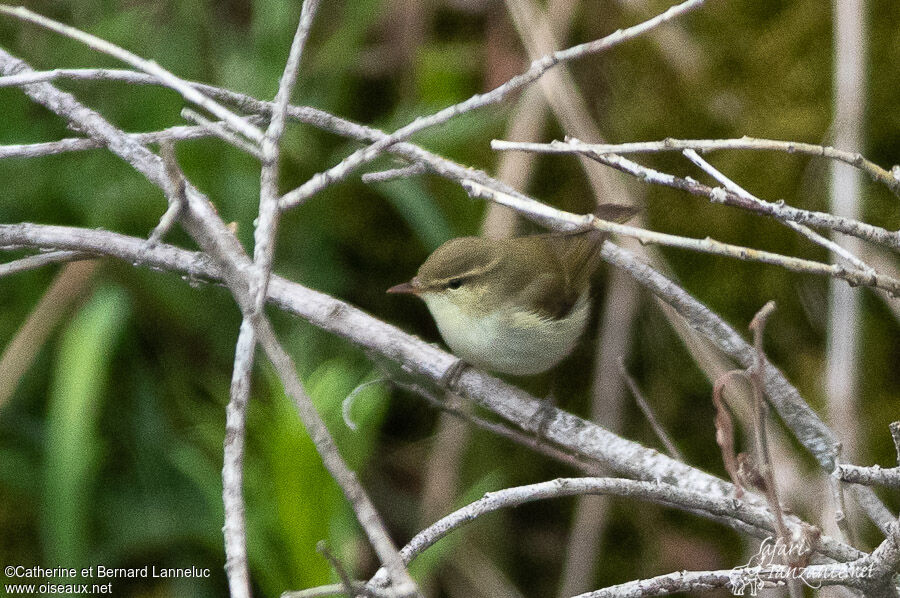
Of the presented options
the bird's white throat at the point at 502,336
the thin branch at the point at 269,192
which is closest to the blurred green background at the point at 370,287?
the bird's white throat at the point at 502,336

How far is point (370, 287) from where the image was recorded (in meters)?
3.23

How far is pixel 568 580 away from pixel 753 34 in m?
1.81

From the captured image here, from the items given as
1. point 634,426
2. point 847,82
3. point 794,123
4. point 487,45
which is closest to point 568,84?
point 487,45

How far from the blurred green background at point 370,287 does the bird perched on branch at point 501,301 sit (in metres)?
0.28

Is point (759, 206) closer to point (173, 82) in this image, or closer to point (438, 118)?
point (438, 118)

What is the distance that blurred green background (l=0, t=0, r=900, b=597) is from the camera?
8.21 ft

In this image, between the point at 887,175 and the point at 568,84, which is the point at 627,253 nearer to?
the point at 887,175

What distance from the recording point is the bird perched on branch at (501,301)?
2236 mm

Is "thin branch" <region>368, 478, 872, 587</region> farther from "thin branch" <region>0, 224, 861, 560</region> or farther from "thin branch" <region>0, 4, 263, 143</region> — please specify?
"thin branch" <region>0, 4, 263, 143</region>

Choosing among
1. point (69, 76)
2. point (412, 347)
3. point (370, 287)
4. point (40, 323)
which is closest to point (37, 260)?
point (69, 76)

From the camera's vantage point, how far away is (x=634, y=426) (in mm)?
3025

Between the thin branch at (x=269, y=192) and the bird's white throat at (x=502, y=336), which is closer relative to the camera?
the thin branch at (x=269, y=192)

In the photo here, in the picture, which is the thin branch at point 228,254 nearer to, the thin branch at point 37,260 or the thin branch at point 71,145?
the thin branch at point 71,145

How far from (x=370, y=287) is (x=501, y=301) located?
988 millimetres
